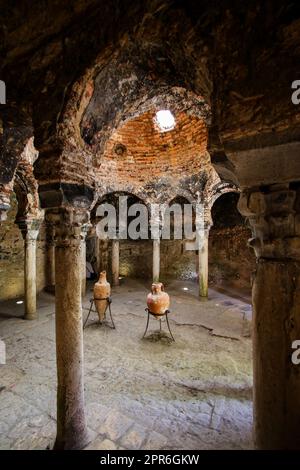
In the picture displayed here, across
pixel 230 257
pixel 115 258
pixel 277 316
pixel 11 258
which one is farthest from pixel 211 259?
pixel 277 316

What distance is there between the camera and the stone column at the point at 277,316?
147cm

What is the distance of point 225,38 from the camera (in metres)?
1.64

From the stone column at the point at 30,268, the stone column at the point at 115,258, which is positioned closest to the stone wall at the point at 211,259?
the stone column at the point at 115,258

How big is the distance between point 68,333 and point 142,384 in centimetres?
205

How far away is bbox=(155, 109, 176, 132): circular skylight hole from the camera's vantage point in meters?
8.16

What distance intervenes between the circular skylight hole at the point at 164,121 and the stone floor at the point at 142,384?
6449mm

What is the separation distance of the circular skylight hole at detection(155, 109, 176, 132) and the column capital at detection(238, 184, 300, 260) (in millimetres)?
7464

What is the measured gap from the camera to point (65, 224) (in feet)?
8.71

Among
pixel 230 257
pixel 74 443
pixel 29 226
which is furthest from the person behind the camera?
pixel 230 257

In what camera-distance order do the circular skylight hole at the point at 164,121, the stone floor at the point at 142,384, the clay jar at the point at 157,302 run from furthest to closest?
the circular skylight hole at the point at 164,121 → the clay jar at the point at 157,302 → the stone floor at the point at 142,384

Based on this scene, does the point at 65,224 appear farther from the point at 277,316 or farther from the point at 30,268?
the point at 30,268

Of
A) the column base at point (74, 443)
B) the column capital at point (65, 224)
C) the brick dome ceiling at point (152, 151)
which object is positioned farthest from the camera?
the brick dome ceiling at point (152, 151)

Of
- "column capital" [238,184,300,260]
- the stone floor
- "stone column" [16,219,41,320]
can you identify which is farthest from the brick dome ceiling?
"column capital" [238,184,300,260]

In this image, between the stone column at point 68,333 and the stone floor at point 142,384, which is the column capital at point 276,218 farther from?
the stone floor at point 142,384
